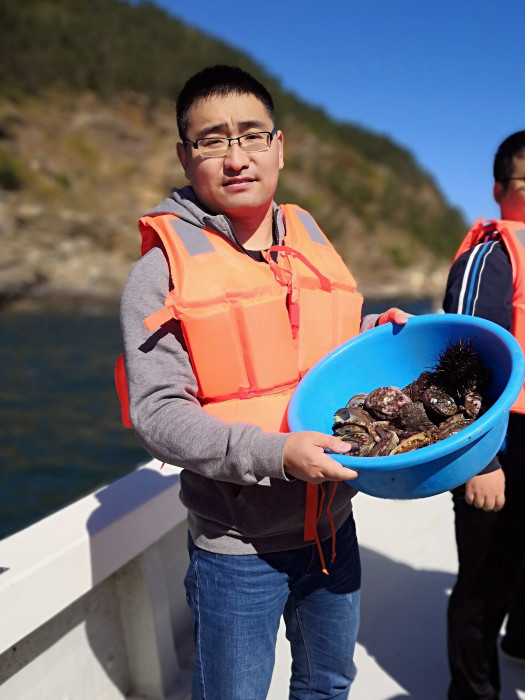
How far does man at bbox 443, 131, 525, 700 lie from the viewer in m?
1.77

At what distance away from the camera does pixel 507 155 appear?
195 centimetres

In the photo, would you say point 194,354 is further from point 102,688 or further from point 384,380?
point 102,688

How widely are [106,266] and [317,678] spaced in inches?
1271

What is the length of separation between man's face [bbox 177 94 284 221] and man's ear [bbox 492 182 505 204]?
35.6 inches

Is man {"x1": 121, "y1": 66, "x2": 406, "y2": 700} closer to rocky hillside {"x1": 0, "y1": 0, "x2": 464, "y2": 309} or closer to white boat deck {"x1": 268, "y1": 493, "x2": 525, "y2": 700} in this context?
white boat deck {"x1": 268, "y1": 493, "x2": 525, "y2": 700}

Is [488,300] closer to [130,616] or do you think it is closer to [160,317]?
[160,317]

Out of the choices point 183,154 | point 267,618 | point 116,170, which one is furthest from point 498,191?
point 116,170

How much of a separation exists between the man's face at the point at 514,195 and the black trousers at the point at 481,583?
81cm

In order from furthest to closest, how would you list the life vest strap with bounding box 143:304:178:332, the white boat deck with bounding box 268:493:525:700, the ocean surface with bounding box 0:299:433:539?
the ocean surface with bounding box 0:299:433:539 → the white boat deck with bounding box 268:493:525:700 → the life vest strap with bounding box 143:304:178:332

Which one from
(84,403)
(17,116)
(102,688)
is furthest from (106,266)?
(102,688)

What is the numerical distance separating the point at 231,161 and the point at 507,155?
40.3 inches

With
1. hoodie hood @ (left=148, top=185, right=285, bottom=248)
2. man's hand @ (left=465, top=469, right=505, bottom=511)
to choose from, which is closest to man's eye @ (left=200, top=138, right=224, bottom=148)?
hoodie hood @ (left=148, top=185, right=285, bottom=248)

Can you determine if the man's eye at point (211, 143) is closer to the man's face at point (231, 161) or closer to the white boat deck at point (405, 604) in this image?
the man's face at point (231, 161)

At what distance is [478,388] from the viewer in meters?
1.55
